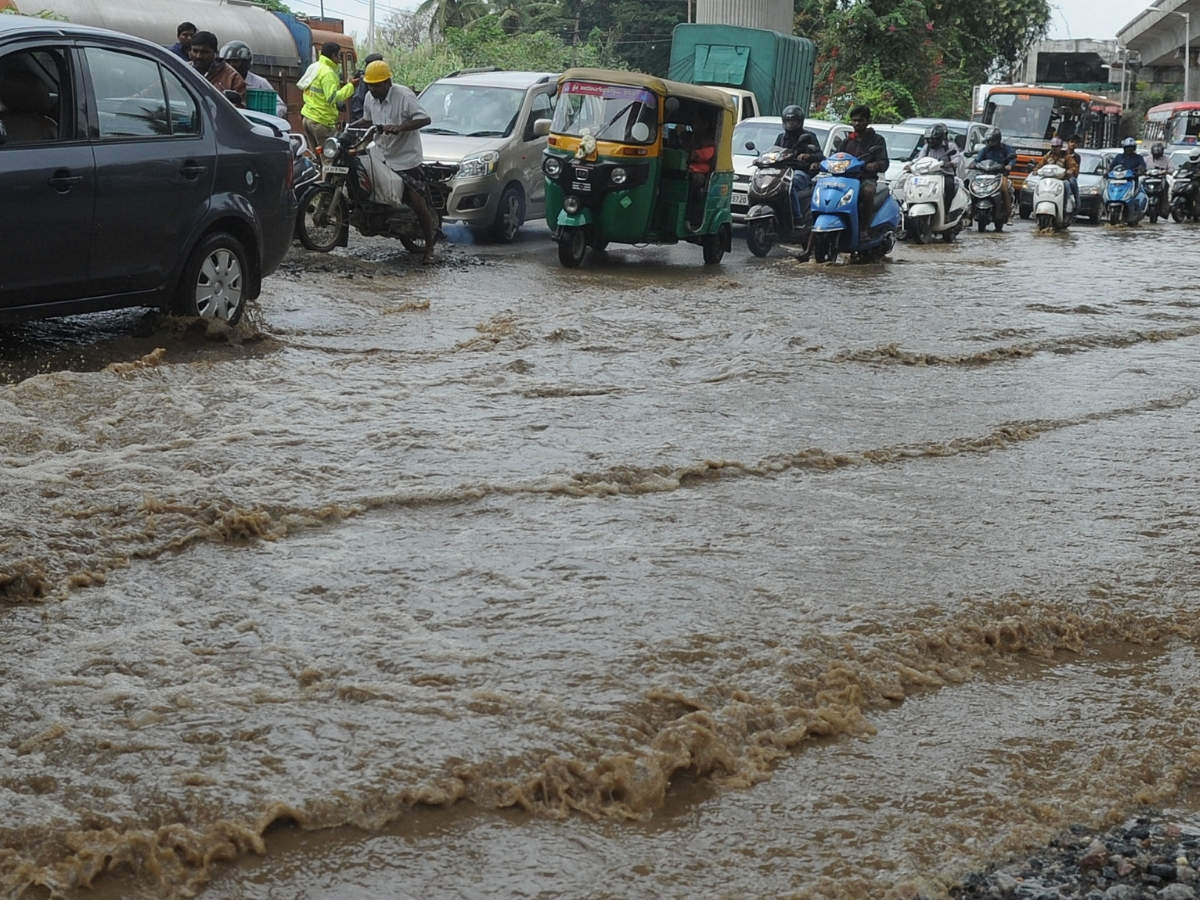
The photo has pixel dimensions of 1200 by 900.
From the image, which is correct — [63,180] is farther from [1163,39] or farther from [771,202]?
[1163,39]

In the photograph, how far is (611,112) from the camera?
1457cm

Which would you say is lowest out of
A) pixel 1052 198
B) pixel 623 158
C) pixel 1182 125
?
pixel 1052 198

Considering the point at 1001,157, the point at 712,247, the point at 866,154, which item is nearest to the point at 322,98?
the point at 712,247

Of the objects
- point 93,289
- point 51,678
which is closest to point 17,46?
point 93,289

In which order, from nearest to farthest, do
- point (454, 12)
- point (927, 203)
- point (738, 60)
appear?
point (927, 203), point (738, 60), point (454, 12)

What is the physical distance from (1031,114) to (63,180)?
28.7 m

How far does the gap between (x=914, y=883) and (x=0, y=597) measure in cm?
Answer: 292

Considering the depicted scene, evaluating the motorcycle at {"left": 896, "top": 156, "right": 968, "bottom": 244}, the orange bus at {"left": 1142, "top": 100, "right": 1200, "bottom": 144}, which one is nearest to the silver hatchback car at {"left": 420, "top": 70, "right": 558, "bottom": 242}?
the motorcycle at {"left": 896, "top": 156, "right": 968, "bottom": 244}

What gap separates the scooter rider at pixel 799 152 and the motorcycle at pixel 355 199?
4.96m

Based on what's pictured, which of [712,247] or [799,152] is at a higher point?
[799,152]

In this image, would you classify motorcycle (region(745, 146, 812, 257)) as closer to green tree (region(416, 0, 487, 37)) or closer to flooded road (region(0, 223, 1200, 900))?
flooded road (region(0, 223, 1200, 900))

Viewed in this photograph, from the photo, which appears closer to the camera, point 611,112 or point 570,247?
point 570,247

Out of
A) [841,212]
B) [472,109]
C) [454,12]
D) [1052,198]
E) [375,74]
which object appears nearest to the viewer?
[375,74]

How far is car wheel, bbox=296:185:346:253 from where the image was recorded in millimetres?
13297
